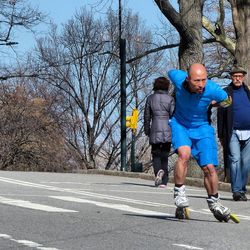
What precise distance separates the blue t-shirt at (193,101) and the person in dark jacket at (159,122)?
195 inches

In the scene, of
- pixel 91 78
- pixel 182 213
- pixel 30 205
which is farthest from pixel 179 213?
pixel 91 78

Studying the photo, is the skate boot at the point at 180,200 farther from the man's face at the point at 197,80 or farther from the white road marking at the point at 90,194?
the man's face at the point at 197,80

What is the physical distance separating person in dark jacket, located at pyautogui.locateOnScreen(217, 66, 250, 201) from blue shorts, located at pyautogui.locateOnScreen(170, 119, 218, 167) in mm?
2972

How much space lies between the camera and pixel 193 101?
8.40 metres

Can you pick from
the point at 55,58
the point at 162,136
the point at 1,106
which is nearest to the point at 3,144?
the point at 1,106

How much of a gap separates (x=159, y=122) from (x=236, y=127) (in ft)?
7.77

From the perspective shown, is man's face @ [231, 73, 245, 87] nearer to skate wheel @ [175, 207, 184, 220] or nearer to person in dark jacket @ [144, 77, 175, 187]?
person in dark jacket @ [144, 77, 175, 187]

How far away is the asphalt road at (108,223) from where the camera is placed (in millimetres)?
6809

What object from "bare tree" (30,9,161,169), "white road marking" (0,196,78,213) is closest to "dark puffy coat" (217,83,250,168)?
"white road marking" (0,196,78,213)

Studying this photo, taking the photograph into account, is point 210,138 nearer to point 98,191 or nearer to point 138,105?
point 98,191

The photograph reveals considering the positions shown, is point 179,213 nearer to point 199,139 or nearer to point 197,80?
point 199,139

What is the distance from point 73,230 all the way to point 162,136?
6258 mm

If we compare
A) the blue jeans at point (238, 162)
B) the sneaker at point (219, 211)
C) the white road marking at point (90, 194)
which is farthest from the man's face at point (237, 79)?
the sneaker at point (219, 211)

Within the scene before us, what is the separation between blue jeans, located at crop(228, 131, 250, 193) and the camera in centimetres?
1157
